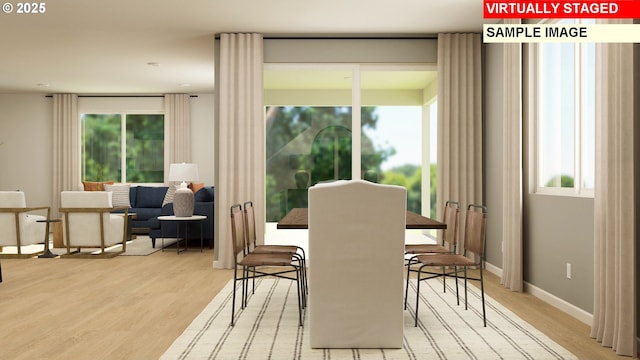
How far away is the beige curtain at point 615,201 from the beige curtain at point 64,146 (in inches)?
391

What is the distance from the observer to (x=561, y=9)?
14.6ft

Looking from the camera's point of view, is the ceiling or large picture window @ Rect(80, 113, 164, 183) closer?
the ceiling

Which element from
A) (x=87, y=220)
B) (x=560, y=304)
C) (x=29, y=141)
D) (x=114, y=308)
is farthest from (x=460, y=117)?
(x=29, y=141)

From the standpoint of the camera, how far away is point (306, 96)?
7.17m

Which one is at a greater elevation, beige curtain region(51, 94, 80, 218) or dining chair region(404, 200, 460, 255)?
beige curtain region(51, 94, 80, 218)

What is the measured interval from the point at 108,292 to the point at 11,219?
9.91 feet

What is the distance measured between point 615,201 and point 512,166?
1.94 metres

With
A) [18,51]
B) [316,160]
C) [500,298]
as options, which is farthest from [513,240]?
[18,51]

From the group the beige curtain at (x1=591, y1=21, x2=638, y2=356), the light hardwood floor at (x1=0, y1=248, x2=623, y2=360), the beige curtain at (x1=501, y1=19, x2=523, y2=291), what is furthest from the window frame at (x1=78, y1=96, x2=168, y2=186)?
the beige curtain at (x1=591, y1=21, x2=638, y2=356)

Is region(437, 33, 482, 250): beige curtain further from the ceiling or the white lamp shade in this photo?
the white lamp shade

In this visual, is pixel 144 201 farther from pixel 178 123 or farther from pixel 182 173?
pixel 182 173

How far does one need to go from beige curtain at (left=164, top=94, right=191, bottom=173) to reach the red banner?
280 inches

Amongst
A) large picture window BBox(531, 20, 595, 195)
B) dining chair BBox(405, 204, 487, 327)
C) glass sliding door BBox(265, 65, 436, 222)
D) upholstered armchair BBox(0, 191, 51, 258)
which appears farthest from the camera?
upholstered armchair BBox(0, 191, 51, 258)

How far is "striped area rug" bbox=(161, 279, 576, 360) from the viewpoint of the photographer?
3174 mm
